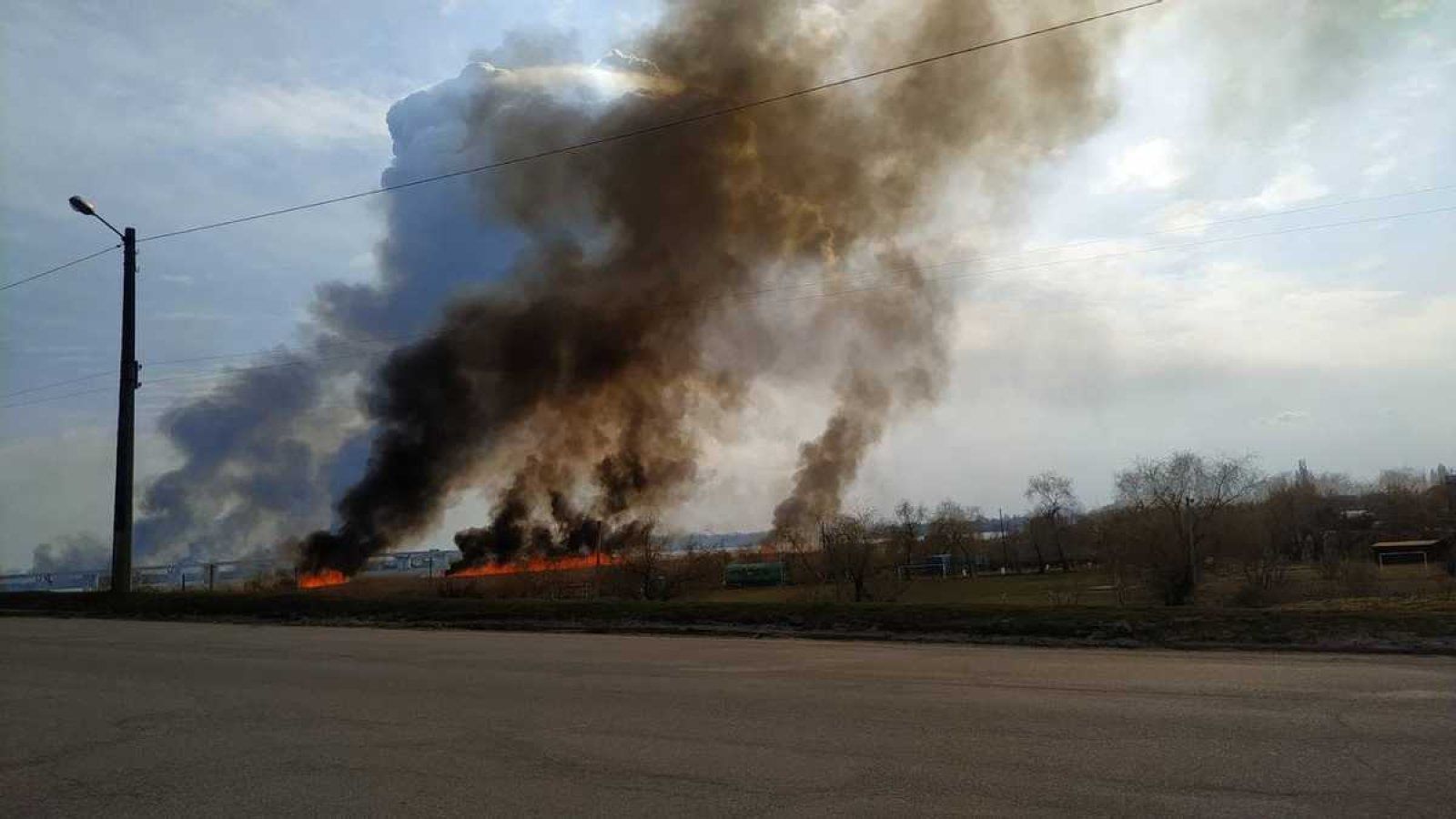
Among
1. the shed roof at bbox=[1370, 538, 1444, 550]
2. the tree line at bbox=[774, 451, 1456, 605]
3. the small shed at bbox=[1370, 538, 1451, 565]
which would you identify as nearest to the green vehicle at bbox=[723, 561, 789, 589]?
the tree line at bbox=[774, 451, 1456, 605]

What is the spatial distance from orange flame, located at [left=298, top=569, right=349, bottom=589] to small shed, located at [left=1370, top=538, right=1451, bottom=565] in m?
49.1

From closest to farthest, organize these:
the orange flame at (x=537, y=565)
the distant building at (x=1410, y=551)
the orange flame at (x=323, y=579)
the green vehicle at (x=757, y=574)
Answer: the orange flame at (x=323, y=579) < the orange flame at (x=537, y=565) < the distant building at (x=1410, y=551) < the green vehicle at (x=757, y=574)

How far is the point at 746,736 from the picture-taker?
7277mm

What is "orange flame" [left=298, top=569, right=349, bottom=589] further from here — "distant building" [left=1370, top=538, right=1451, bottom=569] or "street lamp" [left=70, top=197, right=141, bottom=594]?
"distant building" [left=1370, top=538, right=1451, bottom=569]

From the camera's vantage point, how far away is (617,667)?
11.6 metres

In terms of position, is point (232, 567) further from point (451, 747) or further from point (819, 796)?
point (819, 796)

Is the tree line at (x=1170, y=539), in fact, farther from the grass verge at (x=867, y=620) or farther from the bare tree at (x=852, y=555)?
the grass verge at (x=867, y=620)

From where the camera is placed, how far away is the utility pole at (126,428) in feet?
85.2

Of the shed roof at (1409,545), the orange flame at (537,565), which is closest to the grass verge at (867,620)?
the orange flame at (537,565)

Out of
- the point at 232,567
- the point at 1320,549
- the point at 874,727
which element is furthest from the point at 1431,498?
the point at 874,727

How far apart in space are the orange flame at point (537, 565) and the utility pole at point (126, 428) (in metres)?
21.7

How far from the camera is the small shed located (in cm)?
5200

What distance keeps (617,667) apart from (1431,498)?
8356cm

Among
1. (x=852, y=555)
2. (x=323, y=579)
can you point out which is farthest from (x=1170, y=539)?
(x=323, y=579)
